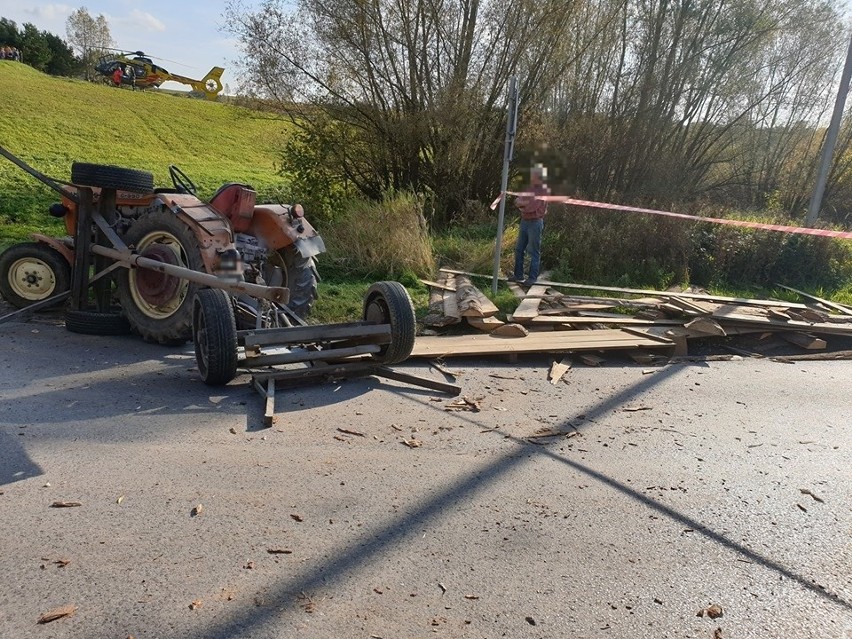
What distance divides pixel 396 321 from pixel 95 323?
3.20 meters

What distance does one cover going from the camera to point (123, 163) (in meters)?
19.7

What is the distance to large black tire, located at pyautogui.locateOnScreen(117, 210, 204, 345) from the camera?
6.24 meters

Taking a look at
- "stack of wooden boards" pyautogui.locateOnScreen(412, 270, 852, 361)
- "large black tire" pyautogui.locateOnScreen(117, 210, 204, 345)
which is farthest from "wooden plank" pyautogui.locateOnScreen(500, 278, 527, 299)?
"large black tire" pyautogui.locateOnScreen(117, 210, 204, 345)

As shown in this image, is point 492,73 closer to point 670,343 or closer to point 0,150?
point 670,343

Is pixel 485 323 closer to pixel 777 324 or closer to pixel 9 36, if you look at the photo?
pixel 777 324

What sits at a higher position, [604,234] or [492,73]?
[492,73]

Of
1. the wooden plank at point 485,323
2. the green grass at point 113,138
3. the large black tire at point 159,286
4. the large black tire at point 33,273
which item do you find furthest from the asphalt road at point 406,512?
the green grass at point 113,138

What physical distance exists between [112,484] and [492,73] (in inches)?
520

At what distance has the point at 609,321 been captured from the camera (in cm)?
820

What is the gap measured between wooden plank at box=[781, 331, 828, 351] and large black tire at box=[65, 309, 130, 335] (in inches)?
311

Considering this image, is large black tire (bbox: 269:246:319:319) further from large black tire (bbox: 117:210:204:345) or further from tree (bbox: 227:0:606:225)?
tree (bbox: 227:0:606:225)

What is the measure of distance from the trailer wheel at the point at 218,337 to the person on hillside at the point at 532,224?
19.4 feet

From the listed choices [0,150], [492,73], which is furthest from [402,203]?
[0,150]

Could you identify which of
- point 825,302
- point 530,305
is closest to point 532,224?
→ point 530,305
